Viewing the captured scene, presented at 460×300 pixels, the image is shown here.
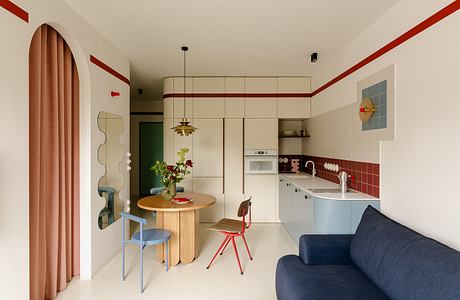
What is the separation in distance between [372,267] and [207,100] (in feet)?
12.0

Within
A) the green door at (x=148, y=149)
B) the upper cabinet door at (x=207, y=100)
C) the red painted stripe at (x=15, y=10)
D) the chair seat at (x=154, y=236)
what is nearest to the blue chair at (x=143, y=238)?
the chair seat at (x=154, y=236)

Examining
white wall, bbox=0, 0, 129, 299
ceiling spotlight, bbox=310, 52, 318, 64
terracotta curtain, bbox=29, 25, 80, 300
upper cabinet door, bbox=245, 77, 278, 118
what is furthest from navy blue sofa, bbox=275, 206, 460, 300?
upper cabinet door, bbox=245, 77, 278, 118

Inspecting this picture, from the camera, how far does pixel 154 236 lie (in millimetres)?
2742

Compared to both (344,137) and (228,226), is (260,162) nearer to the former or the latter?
(344,137)

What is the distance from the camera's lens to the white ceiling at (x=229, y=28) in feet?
7.88

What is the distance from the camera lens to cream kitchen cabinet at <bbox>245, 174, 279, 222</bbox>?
15.5 feet

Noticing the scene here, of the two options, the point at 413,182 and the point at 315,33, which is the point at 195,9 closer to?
the point at 315,33

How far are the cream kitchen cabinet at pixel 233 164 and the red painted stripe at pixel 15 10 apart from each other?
3.22 metres

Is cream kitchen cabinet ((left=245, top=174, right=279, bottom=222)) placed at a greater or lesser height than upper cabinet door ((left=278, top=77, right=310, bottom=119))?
lesser

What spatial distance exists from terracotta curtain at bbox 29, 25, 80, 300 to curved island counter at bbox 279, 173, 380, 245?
2630mm

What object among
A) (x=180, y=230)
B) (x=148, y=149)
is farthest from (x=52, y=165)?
(x=148, y=149)

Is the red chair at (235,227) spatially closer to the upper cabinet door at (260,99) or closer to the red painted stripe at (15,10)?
the upper cabinet door at (260,99)

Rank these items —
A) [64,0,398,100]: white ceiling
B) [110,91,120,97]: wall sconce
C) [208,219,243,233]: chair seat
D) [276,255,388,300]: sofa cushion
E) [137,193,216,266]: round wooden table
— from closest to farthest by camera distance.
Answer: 1. [276,255,388,300]: sofa cushion
2. [64,0,398,100]: white ceiling
3. [208,219,243,233]: chair seat
4. [137,193,216,266]: round wooden table
5. [110,91,120,97]: wall sconce

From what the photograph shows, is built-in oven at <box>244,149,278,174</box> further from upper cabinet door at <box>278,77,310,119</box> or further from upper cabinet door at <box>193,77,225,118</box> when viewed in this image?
upper cabinet door at <box>193,77,225,118</box>
